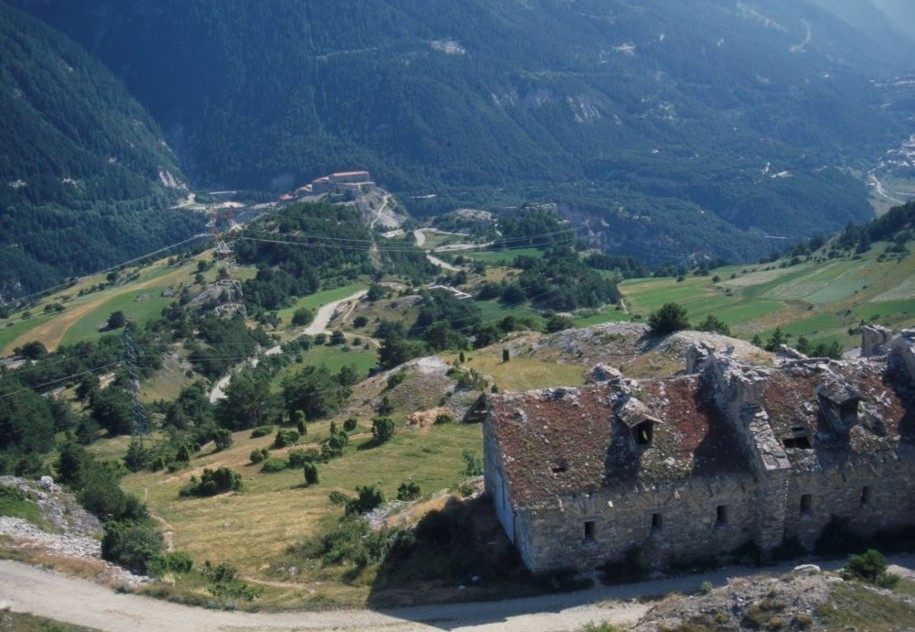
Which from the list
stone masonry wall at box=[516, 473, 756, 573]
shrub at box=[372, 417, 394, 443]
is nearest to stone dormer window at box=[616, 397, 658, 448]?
stone masonry wall at box=[516, 473, 756, 573]

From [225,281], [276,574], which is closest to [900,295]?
[276,574]

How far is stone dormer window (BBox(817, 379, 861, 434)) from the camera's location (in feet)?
130

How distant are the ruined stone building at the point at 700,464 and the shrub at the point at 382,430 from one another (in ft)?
86.5

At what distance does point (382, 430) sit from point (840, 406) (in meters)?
36.9

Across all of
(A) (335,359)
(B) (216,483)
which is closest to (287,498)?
(B) (216,483)

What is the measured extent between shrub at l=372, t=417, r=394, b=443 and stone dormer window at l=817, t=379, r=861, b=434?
3572 centimetres

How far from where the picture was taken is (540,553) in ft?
122

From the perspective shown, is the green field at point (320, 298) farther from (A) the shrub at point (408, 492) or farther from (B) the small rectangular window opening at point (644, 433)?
(B) the small rectangular window opening at point (644, 433)

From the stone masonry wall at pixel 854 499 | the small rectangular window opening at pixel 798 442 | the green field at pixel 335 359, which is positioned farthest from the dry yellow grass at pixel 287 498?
the green field at pixel 335 359

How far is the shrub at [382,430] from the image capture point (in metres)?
66.8

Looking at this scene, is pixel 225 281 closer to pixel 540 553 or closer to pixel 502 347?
pixel 502 347

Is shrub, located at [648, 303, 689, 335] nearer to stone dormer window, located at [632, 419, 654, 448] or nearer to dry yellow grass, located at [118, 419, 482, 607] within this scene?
dry yellow grass, located at [118, 419, 482, 607]

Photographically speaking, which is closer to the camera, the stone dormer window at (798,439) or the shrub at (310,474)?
the stone dormer window at (798,439)

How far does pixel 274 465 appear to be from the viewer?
6425 centimetres
